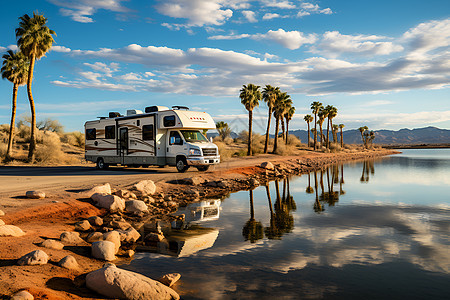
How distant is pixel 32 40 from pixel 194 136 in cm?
1988

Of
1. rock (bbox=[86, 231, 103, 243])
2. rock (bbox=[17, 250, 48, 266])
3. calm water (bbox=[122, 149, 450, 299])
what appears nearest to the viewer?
rock (bbox=[17, 250, 48, 266])

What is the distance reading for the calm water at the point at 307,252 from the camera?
20.1 ft

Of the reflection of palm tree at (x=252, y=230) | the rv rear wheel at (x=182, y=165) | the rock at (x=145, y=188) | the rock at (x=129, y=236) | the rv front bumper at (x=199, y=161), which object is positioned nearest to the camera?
the rock at (x=129, y=236)

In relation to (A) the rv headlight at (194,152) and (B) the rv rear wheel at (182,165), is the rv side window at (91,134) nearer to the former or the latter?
(B) the rv rear wheel at (182,165)

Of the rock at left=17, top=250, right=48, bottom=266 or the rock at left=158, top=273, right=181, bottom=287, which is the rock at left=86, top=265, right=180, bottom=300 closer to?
the rock at left=158, top=273, right=181, bottom=287

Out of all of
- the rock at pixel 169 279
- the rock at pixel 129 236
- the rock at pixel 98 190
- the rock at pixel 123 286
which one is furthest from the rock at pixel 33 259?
the rock at pixel 98 190

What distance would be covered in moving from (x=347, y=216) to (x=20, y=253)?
1042cm

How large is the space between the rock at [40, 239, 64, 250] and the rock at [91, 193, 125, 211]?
3.96 m

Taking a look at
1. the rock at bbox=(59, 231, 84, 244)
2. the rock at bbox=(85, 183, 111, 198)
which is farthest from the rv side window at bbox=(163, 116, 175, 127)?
the rock at bbox=(59, 231, 84, 244)

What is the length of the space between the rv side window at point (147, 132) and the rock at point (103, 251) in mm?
13759

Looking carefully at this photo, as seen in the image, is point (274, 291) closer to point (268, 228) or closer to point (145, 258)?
point (145, 258)

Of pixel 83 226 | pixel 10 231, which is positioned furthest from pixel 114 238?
pixel 10 231

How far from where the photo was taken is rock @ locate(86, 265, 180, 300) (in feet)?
17.3

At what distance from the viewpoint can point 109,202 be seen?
37.0 ft
